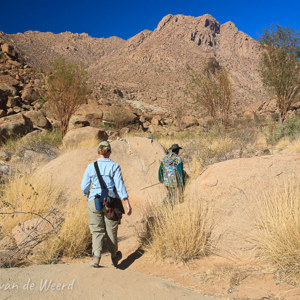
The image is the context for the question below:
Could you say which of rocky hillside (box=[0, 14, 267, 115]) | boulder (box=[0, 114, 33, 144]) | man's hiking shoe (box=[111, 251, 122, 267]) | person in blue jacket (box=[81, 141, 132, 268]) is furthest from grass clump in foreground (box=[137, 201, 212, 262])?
rocky hillside (box=[0, 14, 267, 115])

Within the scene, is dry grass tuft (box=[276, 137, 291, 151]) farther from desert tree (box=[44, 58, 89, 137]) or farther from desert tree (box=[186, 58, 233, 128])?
desert tree (box=[44, 58, 89, 137])

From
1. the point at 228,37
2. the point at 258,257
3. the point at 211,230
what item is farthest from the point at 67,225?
the point at 228,37

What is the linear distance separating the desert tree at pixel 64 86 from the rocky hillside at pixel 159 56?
2587 centimetres

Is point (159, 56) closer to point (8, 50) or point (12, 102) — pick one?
point (8, 50)

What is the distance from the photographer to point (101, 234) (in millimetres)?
3467

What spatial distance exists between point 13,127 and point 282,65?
13.5 metres

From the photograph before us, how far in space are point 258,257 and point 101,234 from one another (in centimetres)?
207

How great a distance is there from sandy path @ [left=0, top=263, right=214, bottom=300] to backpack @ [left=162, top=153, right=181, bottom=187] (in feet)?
8.79

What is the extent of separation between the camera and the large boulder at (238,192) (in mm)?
3674

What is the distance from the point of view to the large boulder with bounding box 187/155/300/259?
3674 millimetres

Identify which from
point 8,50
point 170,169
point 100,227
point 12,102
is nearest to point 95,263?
point 100,227

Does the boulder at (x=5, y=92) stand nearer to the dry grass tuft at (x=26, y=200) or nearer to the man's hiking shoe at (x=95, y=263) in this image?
the dry grass tuft at (x=26, y=200)

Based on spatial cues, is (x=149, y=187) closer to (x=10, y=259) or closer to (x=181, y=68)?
(x=10, y=259)

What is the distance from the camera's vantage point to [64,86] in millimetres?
12266
